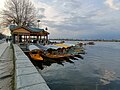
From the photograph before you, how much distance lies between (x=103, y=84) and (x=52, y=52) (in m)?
17.0

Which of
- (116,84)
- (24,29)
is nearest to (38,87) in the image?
(116,84)

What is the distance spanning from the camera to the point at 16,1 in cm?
5800

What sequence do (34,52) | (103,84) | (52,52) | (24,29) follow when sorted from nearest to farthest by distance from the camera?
(103,84) → (34,52) → (52,52) → (24,29)

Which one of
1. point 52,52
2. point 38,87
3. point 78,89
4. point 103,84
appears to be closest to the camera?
point 38,87

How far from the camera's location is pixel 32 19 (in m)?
59.2

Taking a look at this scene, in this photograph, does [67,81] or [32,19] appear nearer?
[67,81]

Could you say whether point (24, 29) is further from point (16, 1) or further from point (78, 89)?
point (78, 89)

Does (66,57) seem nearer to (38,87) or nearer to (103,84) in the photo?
(103,84)

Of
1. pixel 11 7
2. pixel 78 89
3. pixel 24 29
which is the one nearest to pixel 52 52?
pixel 24 29

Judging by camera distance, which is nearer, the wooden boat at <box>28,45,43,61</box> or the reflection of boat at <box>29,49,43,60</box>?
the wooden boat at <box>28,45,43,61</box>

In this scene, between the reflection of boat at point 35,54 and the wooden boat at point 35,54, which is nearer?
the wooden boat at point 35,54

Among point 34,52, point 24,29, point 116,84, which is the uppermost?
point 24,29

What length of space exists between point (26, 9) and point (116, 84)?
47622 millimetres

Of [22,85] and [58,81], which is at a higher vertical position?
[22,85]
